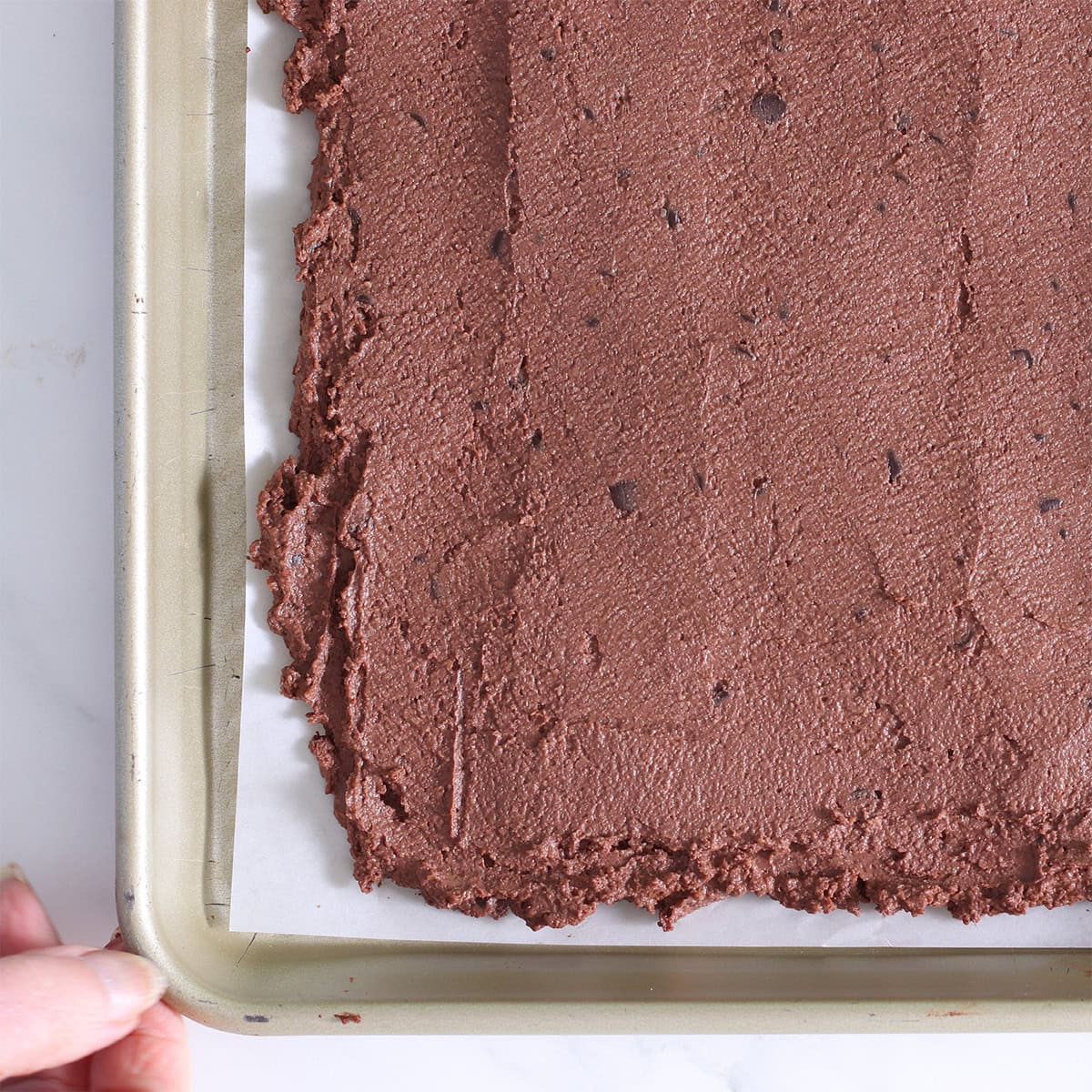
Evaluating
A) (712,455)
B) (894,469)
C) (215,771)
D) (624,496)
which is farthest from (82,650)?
(894,469)

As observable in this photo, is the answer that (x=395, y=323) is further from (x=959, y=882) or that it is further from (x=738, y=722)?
(x=959, y=882)

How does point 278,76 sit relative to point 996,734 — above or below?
above

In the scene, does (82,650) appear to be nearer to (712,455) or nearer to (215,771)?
(215,771)

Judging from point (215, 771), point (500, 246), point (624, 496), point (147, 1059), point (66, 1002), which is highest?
point (500, 246)

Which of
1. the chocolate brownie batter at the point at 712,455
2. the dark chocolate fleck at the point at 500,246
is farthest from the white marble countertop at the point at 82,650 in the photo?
the dark chocolate fleck at the point at 500,246

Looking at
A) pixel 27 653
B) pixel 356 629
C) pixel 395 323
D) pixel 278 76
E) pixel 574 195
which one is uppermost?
pixel 278 76

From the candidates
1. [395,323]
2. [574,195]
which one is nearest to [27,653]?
[395,323]

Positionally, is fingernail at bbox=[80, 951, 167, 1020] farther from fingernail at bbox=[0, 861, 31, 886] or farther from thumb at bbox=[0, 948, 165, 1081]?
fingernail at bbox=[0, 861, 31, 886]
